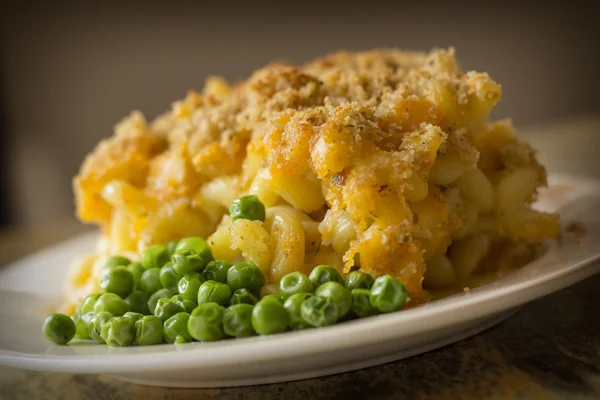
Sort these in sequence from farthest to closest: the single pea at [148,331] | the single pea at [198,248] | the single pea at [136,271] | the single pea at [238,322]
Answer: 1. the single pea at [136,271]
2. the single pea at [198,248]
3. the single pea at [148,331]
4. the single pea at [238,322]

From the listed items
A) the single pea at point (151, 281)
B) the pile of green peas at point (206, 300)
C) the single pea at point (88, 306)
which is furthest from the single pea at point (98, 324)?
the single pea at point (151, 281)

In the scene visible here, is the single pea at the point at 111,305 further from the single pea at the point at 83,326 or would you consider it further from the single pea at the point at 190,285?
Answer: the single pea at the point at 190,285

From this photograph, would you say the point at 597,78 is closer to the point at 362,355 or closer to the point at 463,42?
the point at 463,42

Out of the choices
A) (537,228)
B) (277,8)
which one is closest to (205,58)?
(277,8)

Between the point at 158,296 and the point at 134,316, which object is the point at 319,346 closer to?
the point at 134,316

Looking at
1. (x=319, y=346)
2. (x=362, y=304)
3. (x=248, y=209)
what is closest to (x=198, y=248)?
(x=248, y=209)
